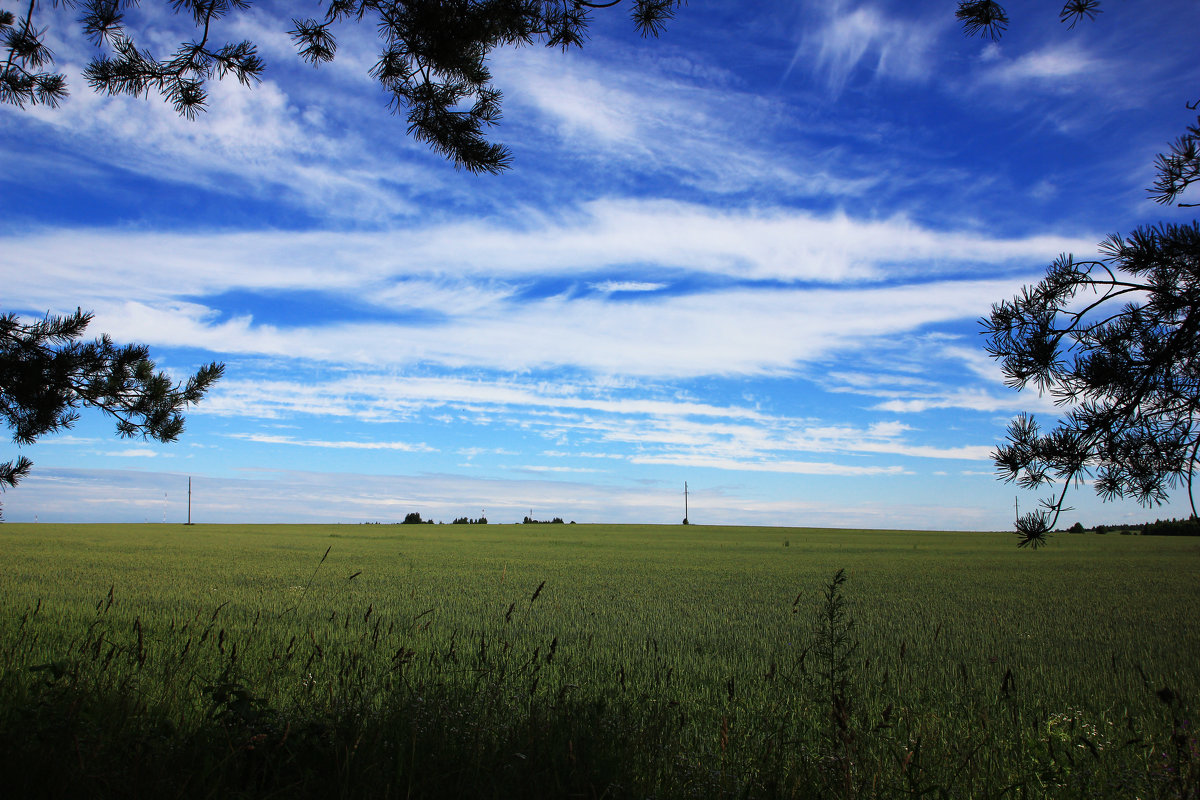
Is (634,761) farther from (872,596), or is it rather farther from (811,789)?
(872,596)

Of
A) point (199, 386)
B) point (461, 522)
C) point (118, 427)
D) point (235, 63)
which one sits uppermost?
point (235, 63)

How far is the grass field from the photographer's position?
319 cm

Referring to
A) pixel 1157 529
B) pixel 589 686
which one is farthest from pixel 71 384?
pixel 1157 529

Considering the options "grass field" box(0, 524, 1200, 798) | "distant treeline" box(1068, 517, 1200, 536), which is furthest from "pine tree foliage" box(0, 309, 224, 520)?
"distant treeline" box(1068, 517, 1200, 536)

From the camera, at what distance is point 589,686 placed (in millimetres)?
5586

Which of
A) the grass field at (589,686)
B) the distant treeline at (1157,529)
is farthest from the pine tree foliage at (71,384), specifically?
the distant treeline at (1157,529)

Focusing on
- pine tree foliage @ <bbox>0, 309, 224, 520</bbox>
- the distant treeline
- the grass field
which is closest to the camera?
the grass field

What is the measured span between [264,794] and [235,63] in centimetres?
543

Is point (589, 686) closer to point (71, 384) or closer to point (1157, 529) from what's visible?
point (71, 384)

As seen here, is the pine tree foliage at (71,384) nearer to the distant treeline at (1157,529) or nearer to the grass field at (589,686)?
the grass field at (589,686)

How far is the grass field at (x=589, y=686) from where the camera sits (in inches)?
125

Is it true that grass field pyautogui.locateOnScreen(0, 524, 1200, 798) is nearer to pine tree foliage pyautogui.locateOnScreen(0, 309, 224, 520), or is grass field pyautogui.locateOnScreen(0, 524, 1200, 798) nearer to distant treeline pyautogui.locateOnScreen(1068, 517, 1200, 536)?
pine tree foliage pyautogui.locateOnScreen(0, 309, 224, 520)

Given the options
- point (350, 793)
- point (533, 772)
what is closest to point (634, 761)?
point (533, 772)

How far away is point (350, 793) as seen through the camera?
2854mm
